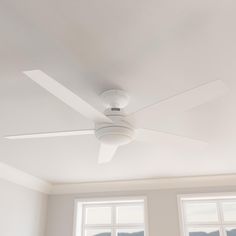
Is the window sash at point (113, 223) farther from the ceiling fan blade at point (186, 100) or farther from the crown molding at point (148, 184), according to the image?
the ceiling fan blade at point (186, 100)

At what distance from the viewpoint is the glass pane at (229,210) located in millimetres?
4574

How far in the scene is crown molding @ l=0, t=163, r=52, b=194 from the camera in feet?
13.7

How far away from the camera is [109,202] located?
5.03 meters

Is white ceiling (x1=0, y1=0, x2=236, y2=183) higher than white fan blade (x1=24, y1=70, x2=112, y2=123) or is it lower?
higher

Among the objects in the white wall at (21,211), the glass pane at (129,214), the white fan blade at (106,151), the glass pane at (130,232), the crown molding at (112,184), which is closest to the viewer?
the white fan blade at (106,151)

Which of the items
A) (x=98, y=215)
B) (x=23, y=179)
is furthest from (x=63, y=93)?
(x=98, y=215)

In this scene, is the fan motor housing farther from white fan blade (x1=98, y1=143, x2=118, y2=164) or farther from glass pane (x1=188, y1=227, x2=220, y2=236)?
glass pane (x1=188, y1=227, x2=220, y2=236)

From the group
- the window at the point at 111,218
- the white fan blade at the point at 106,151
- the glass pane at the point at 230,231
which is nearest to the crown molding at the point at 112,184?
the window at the point at 111,218

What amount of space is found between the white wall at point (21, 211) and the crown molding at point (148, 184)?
0.41 meters

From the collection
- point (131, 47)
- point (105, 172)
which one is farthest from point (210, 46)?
point (105, 172)

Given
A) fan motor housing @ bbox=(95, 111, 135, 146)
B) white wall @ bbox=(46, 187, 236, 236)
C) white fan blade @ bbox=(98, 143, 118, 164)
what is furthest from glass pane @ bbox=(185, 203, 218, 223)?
fan motor housing @ bbox=(95, 111, 135, 146)

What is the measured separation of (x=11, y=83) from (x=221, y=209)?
3697 millimetres

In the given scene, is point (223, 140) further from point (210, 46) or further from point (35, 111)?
point (35, 111)

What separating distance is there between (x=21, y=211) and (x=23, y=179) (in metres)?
0.45
